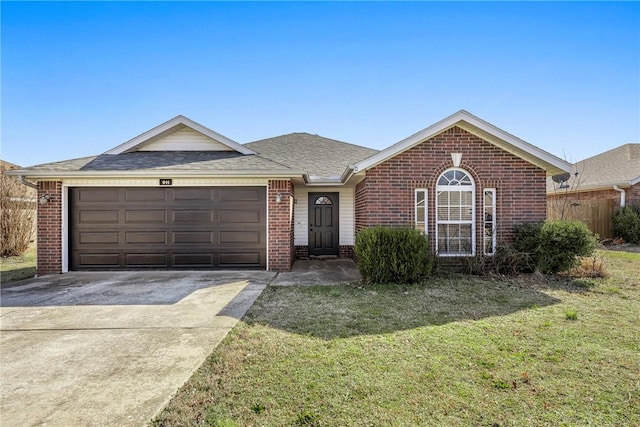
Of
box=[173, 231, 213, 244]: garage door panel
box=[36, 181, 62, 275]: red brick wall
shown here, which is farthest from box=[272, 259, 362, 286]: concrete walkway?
box=[36, 181, 62, 275]: red brick wall

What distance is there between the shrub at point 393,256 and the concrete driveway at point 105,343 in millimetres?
2511

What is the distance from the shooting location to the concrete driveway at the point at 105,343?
8.86ft

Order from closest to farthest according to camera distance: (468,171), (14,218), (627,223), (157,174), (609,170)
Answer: (157,174)
(468,171)
(14,218)
(627,223)
(609,170)

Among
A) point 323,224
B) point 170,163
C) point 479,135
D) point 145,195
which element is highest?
point 479,135

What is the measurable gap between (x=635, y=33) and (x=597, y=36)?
58.6 inches

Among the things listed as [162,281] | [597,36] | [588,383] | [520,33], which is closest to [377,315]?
[588,383]

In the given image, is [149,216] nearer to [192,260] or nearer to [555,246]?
[192,260]

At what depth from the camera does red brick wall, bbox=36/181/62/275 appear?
855 centimetres

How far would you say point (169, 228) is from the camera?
8.88 m

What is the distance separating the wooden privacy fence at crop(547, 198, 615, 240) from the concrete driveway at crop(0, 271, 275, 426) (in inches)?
624

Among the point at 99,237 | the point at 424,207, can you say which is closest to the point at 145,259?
the point at 99,237

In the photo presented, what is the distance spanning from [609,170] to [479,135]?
1426 cm

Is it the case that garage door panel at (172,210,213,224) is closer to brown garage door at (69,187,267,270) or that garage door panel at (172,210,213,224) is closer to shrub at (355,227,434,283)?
brown garage door at (69,187,267,270)

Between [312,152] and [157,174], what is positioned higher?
[312,152]
